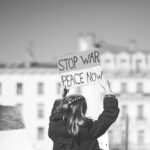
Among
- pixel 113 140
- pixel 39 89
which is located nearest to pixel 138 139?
pixel 113 140

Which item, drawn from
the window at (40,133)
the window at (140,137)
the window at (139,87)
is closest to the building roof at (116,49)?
the window at (139,87)

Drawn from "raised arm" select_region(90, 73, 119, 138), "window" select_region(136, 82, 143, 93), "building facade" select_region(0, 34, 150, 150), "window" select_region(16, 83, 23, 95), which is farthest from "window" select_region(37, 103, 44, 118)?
"raised arm" select_region(90, 73, 119, 138)

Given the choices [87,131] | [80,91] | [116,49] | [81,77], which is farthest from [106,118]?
[116,49]

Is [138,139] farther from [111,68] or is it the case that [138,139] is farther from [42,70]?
[42,70]

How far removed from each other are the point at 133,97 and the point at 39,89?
350 inches

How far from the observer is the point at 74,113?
3688mm

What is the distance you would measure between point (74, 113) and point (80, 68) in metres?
1.15

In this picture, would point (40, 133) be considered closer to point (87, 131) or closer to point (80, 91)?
point (80, 91)

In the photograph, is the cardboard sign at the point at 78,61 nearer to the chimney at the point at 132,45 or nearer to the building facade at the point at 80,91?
the building facade at the point at 80,91

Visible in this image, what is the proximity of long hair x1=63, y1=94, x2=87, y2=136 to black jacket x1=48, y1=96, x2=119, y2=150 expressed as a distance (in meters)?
0.04

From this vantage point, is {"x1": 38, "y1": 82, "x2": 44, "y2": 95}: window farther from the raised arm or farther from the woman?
the raised arm

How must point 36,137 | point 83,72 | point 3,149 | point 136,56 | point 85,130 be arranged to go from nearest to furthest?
point 85,130, point 83,72, point 3,149, point 36,137, point 136,56

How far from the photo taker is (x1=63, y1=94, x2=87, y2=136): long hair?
3.66 m

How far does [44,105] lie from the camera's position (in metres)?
41.4
